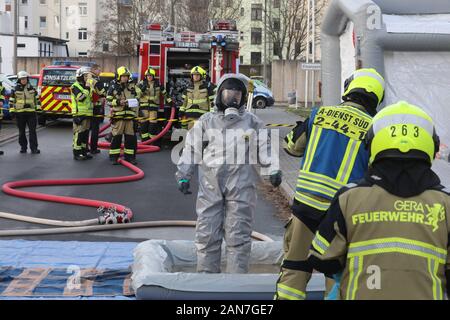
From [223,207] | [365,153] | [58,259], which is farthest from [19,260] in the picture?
[365,153]

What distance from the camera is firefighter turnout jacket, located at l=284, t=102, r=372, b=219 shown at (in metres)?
4.06

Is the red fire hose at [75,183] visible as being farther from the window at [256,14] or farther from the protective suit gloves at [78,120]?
the window at [256,14]

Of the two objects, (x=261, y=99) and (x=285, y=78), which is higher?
(x=285, y=78)

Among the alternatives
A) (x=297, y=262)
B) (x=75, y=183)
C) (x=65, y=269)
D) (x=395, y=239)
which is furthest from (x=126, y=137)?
(x=395, y=239)

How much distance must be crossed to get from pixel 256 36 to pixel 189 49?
174 ft

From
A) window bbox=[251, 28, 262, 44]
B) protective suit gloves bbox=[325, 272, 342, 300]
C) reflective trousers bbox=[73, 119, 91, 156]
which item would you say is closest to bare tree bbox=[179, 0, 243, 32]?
window bbox=[251, 28, 262, 44]

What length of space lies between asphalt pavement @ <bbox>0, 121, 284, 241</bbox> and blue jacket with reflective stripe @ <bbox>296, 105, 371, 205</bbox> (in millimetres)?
3646

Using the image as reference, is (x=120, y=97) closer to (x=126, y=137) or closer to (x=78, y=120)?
(x=126, y=137)

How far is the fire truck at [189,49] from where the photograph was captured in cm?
1580

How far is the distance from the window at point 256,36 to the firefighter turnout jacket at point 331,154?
213ft

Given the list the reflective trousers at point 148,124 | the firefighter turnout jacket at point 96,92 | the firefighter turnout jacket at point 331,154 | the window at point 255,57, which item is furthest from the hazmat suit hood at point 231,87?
the window at point 255,57

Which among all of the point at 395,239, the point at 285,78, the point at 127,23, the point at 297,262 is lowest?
the point at 297,262

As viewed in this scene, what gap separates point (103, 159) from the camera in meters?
13.8

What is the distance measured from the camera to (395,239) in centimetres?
262
